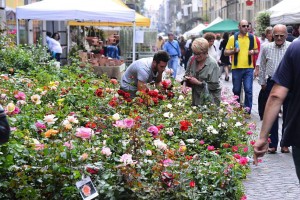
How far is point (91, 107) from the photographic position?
26.5ft

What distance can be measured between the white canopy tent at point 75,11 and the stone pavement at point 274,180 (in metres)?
7.24

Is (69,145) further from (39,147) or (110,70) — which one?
(110,70)

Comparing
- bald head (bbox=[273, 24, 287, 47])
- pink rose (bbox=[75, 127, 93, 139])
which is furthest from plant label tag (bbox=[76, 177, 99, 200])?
bald head (bbox=[273, 24, 287, 47])

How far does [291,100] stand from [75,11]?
11.4 meters

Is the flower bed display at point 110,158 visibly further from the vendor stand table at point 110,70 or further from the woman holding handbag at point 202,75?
the vendor stand table at point 110,70

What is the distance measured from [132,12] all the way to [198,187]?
10.9 meters

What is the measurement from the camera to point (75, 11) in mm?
15320

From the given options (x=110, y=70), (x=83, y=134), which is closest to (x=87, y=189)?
(x=83, y=134)

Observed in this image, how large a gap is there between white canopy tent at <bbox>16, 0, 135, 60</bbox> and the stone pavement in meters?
7.24

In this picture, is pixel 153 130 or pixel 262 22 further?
pixel 262 22

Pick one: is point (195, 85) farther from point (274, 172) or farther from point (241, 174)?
point (241, 174)

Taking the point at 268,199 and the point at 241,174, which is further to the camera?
the point at 268,199

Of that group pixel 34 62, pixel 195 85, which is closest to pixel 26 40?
pixel 34 62

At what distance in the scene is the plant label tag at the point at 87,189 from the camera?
476cm
